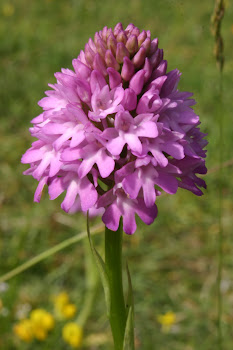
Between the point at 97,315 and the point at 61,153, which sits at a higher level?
the point at 61,153

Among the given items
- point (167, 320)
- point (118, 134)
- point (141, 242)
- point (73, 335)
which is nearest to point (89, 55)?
point (118, 134)

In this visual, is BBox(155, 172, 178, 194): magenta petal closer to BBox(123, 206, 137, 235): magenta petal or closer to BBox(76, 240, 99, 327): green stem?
BBox(123, 206, 137, 235): magenta petal

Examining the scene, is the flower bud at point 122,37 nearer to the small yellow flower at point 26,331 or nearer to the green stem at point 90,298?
the green stem at point 90,298

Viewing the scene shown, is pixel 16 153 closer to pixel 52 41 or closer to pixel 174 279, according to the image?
pixel 174 279

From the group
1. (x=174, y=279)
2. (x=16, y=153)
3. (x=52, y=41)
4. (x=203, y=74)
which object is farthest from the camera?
(x=52, y=41)

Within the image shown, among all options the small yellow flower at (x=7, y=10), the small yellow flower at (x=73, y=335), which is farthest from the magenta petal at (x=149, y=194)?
the small yellow flower at (x=7, y=10)

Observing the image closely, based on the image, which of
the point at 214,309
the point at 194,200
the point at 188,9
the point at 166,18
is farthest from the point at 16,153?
the point at 188,9

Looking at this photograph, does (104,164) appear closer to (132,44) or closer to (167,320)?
(132,44)
